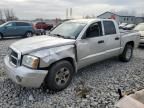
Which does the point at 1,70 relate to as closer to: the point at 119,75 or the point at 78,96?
the point at 78,96

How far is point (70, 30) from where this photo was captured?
4.86m

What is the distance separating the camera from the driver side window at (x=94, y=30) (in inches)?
186

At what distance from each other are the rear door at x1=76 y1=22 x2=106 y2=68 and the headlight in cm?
123

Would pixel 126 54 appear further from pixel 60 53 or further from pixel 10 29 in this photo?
pixel 10 29

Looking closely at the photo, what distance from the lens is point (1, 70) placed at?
17.8 feet

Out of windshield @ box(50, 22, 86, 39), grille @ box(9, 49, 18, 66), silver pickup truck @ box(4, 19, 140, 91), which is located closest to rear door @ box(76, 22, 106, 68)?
silver pickup truck @ box(4, 19, 140, 91)

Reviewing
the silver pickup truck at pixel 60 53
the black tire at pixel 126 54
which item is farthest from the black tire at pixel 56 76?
the black tire at pixel 126 54

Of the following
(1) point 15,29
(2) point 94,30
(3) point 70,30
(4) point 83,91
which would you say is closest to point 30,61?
(4) point 83,91

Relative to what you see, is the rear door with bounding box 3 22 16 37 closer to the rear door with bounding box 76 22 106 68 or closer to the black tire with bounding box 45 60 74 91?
the rear door with bounding box 76 22 106 68

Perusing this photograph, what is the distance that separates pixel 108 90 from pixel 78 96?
31.7 inches

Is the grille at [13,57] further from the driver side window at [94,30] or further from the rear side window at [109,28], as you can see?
the rear side window at [109,28]

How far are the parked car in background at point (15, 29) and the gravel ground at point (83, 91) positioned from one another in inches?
364

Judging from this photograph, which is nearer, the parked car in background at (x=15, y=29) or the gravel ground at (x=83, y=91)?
the gravel ground at (x=83, y=91)

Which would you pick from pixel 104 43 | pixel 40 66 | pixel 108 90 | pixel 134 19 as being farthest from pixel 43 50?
pixel 134 19
